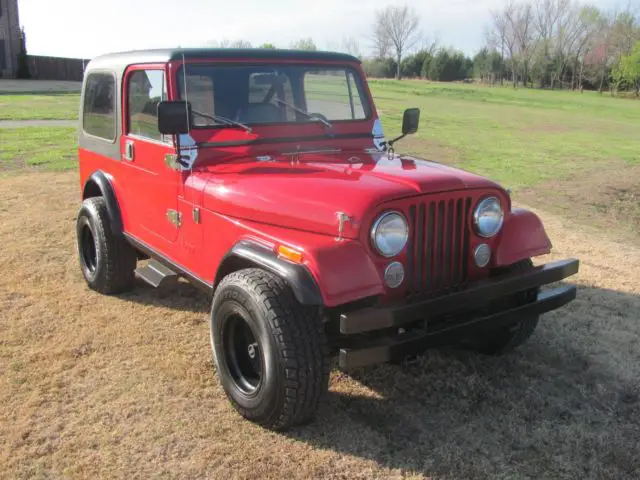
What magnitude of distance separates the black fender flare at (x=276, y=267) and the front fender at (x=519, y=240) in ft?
4.01

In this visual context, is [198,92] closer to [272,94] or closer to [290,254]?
[272,94]

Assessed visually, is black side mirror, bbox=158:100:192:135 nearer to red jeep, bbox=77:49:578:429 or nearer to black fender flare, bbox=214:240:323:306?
red jeep, bbox=77:49:578:429

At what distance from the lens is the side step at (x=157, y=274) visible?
423 centimetres

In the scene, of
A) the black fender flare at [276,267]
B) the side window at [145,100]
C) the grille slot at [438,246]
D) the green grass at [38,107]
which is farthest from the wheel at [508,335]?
the green grass at [38,107]

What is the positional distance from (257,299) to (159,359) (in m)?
1.36

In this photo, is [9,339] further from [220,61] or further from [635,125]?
[635,125]

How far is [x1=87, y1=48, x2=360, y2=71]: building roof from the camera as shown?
3939 millimetres

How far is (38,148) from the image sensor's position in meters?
13.2

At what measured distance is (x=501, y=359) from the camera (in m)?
4.10

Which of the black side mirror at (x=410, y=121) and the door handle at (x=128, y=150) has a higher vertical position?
the black side mirror at (x=410, y=121)

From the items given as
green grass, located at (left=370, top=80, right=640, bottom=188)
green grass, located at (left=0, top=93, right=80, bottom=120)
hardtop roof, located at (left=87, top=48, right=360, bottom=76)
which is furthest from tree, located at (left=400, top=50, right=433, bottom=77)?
hardtop roof, located at (left=87, top=48, right=360, bottom=76)

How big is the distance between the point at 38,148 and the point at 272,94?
1071 cm

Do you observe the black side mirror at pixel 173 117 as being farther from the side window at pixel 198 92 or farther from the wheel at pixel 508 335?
the wheel at pixel 508 335

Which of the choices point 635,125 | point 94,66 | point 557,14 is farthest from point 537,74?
point 94,66
